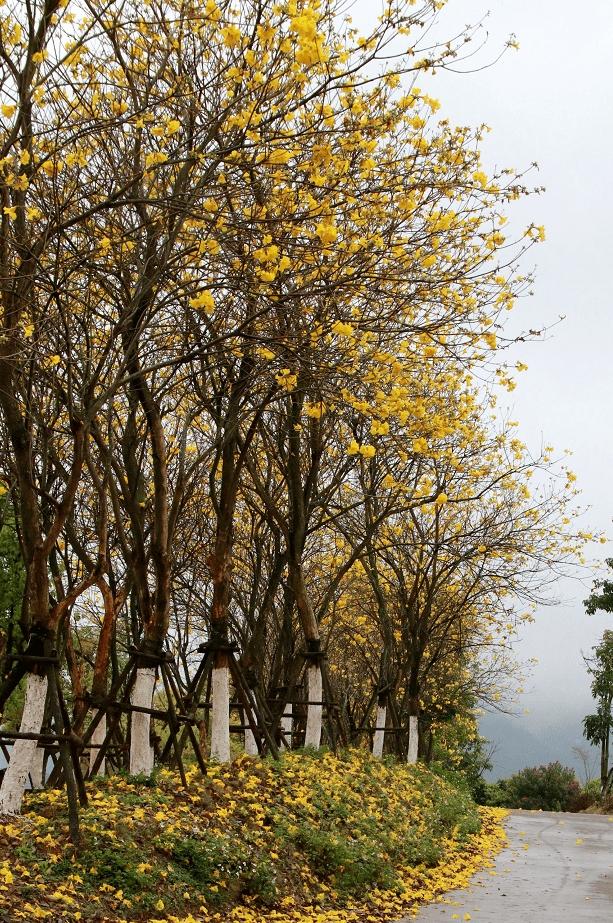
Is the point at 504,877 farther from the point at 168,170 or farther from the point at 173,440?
the point at 168,170

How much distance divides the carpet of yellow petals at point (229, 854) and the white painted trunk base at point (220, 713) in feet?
1.17

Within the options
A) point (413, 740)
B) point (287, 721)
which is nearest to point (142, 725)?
point (287, 721)

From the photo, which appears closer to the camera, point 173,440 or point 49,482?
point 49,482

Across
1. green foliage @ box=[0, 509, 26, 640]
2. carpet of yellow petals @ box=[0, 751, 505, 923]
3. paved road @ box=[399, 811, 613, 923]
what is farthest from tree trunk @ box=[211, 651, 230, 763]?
green foliage @ box=[0, 509, 26, 640]

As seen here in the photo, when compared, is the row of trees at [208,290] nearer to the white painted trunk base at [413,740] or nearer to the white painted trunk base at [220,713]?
the white painted trunk base at [220,713]

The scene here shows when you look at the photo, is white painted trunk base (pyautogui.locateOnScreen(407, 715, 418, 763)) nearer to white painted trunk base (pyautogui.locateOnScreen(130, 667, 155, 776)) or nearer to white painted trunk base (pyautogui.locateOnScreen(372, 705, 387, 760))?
white painted trunk base (pyautogui.locateOnScreen(372, 705, 387, 760))

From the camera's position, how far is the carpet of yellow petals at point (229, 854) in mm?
5770

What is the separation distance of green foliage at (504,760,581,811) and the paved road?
14.9m

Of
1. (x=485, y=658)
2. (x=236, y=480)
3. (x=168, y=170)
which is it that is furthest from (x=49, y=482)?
(x=485, y=658)

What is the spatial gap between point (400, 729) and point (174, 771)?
882cm

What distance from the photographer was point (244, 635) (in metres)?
16.1

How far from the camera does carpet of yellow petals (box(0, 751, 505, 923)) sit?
227 inches

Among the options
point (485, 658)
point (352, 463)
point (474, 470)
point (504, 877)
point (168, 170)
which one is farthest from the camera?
point (485, 658)

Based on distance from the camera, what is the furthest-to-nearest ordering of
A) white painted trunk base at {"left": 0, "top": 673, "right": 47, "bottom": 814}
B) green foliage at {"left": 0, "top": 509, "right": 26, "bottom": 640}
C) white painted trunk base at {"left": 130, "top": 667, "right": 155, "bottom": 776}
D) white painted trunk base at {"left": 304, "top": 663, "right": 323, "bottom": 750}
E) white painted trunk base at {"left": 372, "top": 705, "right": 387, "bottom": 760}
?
white painted trunk base at {"left": 372, "top": 705, "right": 387, "bottom": 760}, green foliage at {"left": 0, "top": 509, "right": 26, "bottom": 640}, white painted trunk base at {"left": 304, "top": 663, "right": 323, "bottom": 750}, white painted trunk base at {"left": 130, "top": 667, "right": 155, "bottom": 776}, white painted trunk base at {"left": 0, "top": 673, "right": 47, "bottom": 814}
